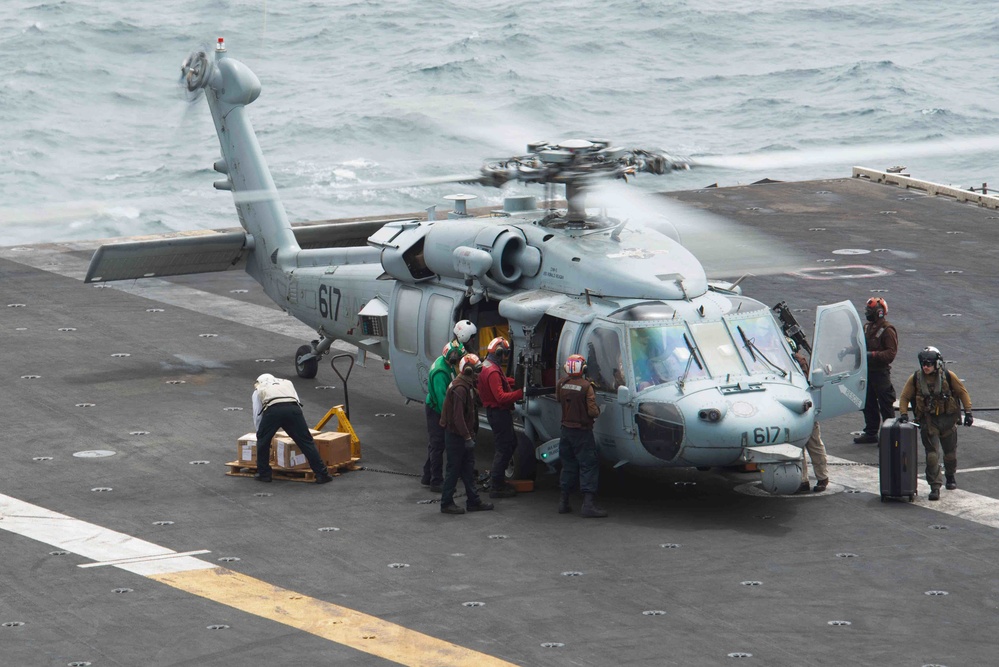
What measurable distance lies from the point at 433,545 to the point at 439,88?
59480 millimetres

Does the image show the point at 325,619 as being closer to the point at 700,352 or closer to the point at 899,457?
the point at 700,352

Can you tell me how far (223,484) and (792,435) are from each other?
20.5 feet

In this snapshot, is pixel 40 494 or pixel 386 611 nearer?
pixel 386 611

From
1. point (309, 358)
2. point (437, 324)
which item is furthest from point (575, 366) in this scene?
point (309, 358)

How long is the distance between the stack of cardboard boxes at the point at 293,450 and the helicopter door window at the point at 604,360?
3185 mm

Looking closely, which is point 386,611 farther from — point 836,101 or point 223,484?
point 836,101

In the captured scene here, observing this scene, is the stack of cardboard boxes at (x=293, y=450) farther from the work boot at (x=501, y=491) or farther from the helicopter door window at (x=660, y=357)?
the helicopter door window at (x=660, y=357)

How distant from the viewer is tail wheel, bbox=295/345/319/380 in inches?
812

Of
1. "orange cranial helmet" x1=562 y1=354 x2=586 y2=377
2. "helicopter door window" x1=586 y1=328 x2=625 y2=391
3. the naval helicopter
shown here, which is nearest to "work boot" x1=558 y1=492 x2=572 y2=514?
the naval helicopter

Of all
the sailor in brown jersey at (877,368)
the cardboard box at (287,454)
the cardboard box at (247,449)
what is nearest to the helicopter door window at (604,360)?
the cardboard box at (287,454)

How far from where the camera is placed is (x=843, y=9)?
90.4 metres

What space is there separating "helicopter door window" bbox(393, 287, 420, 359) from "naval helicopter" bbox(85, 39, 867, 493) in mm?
20

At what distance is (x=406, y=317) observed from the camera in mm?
17344

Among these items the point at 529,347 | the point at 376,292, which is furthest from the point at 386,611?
the point at 376,292
